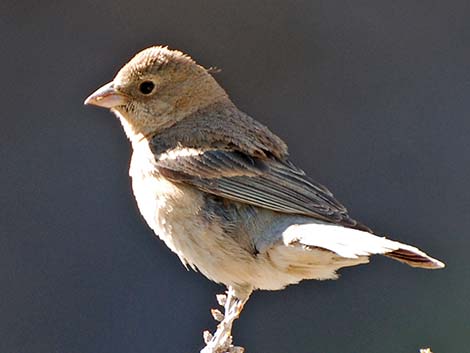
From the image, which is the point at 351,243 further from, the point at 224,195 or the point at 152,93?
the point at 152,93

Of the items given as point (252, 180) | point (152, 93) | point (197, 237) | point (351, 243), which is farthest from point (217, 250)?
point (152, 93)

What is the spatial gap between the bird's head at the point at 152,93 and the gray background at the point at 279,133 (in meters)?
1.77

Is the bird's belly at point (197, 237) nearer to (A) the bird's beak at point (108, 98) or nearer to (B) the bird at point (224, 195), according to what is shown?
(B) the bird at point (224, 195)

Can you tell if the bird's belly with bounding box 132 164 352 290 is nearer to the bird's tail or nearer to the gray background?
the bird's tail

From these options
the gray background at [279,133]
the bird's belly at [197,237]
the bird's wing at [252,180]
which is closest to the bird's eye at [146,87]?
the bird's wing at [252,180]

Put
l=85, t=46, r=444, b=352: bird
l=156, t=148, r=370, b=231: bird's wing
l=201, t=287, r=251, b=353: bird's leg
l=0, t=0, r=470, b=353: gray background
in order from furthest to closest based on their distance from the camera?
1. l=0, t=0, r=470, b=353: gray background
2. l=156, t=148, r=370, b=231: bird's wing
3. l=85, t=46, r=444, b=352: bird
4. l=201, t=287, r=251, b=353: bird's leg

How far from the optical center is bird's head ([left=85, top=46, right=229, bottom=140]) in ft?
21.5

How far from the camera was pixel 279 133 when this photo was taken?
8805 millimetres

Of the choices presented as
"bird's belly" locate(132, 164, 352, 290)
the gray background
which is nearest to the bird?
"bird's belly" locate(132, 164, 352, 290)

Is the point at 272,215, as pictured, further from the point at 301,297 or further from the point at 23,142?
the point at 23,142

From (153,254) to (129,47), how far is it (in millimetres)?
1472

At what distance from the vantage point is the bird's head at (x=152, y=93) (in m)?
6.54

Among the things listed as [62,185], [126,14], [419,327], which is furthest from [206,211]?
[126,14]

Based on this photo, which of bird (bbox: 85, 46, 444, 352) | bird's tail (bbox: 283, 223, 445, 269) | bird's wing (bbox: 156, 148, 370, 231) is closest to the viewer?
bird's tail (bbox: 283, 223, 445, 269)
